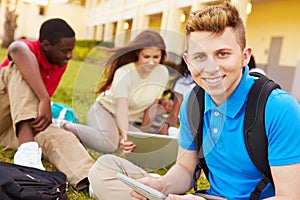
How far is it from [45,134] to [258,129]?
1.44m

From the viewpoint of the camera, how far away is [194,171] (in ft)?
4.83

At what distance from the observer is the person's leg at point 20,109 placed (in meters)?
2.01

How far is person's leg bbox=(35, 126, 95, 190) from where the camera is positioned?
1.96 m

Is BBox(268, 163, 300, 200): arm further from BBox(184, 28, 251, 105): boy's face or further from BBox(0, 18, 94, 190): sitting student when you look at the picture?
BBox(0, 18, 94, 190): sitting student

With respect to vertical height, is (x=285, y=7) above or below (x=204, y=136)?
above

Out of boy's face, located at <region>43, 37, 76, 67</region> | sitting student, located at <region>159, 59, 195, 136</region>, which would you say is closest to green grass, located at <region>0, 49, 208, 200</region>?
sitting student, located at <region>159, 59, 195, 136</region>

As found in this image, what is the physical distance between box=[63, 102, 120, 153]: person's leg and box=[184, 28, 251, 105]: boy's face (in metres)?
0.84

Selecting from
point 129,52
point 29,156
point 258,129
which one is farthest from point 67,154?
point 258,129

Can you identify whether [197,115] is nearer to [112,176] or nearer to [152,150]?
[112,176]

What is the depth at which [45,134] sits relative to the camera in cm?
230

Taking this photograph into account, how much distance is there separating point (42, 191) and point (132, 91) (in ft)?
2.63

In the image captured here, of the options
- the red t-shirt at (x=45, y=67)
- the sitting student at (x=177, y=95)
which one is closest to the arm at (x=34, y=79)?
the red t-shirt at (x=45, y=67)

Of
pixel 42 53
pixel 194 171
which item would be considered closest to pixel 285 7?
pixel 42 53

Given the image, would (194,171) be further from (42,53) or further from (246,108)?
(42,53)
